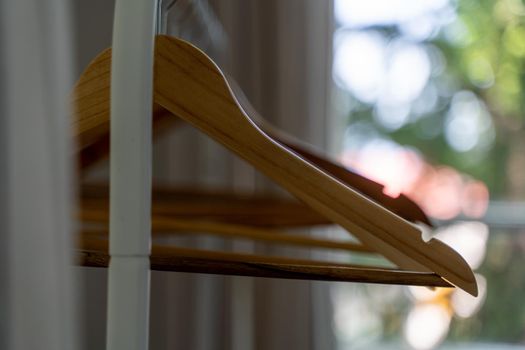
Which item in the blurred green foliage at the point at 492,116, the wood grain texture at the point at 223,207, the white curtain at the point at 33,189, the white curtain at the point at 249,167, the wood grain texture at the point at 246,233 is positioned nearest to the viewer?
the white curtain at the point at 33,189

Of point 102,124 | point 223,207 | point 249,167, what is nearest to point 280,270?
point 102,124

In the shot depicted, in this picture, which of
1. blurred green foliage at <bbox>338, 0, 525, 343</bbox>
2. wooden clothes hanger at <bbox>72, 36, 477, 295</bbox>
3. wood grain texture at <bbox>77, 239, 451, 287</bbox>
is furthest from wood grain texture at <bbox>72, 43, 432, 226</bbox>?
blurred green foliage at <bbox>338, 0, 525, 343</bbox>

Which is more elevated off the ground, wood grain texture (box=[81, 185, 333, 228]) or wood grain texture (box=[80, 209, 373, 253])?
wood grain texture (box=[81, 185, 333, 228])

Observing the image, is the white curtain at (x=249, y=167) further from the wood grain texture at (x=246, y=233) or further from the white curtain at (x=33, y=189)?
the white curtain at (x=33, y=189)

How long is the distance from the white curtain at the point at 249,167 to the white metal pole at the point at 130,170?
860 millimetres

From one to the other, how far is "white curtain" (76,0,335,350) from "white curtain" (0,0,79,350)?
88cm

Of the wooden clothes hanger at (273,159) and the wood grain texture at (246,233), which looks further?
the wood grain texture at (246,233)

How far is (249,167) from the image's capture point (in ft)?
4.85

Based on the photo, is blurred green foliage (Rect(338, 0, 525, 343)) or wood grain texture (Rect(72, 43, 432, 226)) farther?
blurred green foliage (Rect(338, 0, 525, 343))

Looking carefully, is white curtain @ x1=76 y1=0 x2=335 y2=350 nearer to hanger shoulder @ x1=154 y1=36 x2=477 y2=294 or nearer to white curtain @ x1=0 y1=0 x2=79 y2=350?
hanger shoulder @ x1=154 y1=36 x2=477 y2=294

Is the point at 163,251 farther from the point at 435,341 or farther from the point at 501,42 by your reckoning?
the point at 501,42

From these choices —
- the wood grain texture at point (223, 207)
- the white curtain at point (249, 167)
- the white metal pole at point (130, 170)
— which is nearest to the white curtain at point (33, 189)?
the white metal pole at point (130, 170)

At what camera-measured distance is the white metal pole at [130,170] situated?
0.55 meters

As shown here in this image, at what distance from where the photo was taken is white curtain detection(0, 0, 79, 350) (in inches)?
20.5
